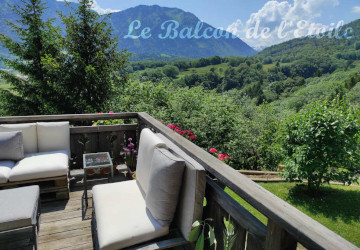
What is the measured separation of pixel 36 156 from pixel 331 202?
4.94 m

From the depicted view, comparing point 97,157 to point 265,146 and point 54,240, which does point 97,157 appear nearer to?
point 54,240

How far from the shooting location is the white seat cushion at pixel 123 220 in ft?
4.90

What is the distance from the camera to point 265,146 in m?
7.14

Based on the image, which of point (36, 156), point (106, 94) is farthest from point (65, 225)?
point (106, 94)

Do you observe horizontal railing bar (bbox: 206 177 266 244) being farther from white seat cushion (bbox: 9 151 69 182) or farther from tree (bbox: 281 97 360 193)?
tree (bbox: 281 97 360 193)

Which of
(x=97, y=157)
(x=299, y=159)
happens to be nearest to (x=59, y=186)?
(x=97, y=157)

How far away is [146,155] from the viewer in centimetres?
197

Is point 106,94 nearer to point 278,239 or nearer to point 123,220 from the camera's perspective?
point 123,220

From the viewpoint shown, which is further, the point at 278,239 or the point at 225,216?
the point at 225,216

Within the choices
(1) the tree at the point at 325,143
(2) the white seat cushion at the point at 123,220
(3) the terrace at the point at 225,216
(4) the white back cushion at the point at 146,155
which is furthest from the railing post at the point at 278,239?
(1) the tree at the point at 325,143

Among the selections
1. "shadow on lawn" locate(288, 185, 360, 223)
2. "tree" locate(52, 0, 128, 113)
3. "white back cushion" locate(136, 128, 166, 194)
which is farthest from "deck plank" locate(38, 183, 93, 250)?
"tree" locate(52, 0, 128, 113)

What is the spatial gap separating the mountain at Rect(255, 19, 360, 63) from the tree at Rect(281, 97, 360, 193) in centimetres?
7287

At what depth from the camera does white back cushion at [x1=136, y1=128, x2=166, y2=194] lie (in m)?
1.87

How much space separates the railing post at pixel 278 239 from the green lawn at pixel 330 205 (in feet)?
9.61
